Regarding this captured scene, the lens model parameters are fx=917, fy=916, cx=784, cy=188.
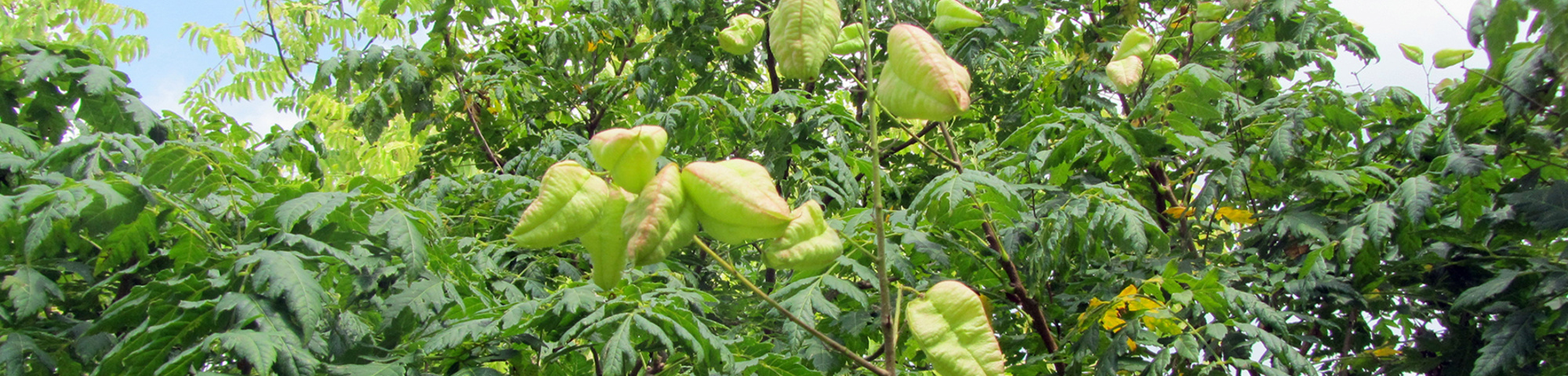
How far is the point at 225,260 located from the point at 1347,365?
2.54 m

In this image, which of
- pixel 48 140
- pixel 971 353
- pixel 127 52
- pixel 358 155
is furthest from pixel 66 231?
pixel 127 52

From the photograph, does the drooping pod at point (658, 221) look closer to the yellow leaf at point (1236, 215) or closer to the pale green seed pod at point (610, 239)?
the pale green seed pod at point (610, 239)

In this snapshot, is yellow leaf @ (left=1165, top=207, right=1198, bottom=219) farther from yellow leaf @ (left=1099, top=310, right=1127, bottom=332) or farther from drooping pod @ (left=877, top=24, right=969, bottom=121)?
drooping pod @ (left=877, top=24, right=969, bottom=121)

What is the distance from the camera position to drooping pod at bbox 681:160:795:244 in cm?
85

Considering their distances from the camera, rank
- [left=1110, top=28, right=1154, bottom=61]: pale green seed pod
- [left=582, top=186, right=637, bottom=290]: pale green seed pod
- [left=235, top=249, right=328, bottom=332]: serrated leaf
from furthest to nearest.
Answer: [left=1110, top=28, right=1154, bottom=61]: pale green seed pod
[left=235, top=249, right=328, bottom=332]: serrated leaf
[left=582, top=186, right=637, bottom=290]: pale green seed pod

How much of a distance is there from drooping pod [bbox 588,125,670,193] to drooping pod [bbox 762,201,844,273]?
0.15 m

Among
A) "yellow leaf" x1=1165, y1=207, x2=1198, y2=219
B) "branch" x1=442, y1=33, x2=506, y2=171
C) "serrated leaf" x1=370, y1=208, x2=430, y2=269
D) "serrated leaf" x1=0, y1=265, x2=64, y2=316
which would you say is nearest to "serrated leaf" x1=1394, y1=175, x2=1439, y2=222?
"yellow leaf" x1=1165, y1=207, x2=1198, y2=219

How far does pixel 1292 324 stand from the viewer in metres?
2.55

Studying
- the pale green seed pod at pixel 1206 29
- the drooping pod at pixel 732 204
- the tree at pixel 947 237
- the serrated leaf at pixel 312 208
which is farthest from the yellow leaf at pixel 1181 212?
the serrated leaf at pixel 312 208

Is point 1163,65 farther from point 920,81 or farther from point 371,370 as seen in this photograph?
point 371,370

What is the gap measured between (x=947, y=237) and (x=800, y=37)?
1.12m

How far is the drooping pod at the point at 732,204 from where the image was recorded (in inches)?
33.5

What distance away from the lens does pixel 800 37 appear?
96cm

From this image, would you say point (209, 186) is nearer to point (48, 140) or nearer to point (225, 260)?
point (225, 260)
